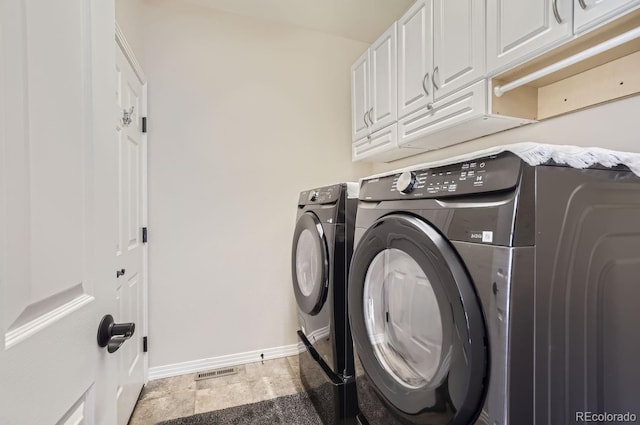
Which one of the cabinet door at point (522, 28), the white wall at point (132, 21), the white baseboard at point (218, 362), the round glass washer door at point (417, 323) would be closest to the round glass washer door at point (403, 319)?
the round glass washer door at point (417, 323)

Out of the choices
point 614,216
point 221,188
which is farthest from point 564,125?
point 221,188

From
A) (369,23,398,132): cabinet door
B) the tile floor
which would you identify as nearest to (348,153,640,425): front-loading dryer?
(369,23,398,132): cabinet door

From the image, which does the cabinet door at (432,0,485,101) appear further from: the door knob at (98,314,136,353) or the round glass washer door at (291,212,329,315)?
the door knob at (98,314,136,353)

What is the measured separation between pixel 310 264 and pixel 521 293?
1.19 m

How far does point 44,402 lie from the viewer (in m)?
0.44

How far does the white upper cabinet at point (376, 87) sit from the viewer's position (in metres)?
1.91

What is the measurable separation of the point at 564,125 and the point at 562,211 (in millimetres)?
983

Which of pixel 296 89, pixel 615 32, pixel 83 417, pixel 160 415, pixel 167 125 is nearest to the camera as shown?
pixel 83 417

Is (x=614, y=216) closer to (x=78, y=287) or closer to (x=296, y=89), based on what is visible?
(x=78, y=287)

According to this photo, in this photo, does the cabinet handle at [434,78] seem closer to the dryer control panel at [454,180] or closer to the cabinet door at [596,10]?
the cabinet door at [596,10]

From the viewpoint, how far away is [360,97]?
2.32 meters

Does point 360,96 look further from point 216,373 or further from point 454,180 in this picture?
point 216,373

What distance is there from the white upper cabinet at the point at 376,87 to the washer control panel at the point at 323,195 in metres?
0.72

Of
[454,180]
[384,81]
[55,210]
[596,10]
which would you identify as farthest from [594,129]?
[55,210]
